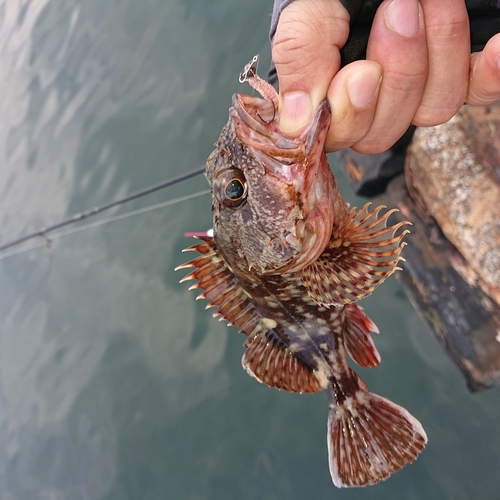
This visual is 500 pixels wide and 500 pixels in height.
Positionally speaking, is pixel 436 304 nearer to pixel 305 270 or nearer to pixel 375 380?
pixel 375 380

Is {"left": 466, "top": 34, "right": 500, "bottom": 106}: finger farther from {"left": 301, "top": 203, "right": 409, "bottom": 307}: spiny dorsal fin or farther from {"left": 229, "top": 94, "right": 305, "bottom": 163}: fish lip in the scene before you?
{"left": 229, "top": 94, "right": 305, "bottom": 163}: fish lip

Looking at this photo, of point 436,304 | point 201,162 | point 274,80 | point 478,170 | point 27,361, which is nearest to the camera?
point 274,80

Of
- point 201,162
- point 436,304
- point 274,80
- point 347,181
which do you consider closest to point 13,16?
point 201,162

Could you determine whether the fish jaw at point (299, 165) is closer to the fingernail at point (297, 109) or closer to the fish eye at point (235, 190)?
the fingernail at point (297, 109)

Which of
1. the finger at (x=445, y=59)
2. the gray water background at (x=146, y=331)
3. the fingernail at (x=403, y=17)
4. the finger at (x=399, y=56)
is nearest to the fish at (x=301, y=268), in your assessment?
the finger at (x=399, y=56)

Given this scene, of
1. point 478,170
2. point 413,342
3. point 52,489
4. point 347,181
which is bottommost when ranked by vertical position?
point 52,489

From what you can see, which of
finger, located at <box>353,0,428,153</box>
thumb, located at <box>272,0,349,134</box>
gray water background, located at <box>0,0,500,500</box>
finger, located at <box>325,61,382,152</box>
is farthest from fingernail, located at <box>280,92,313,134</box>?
gray water background, located at <box>0,0,500,500</box>
